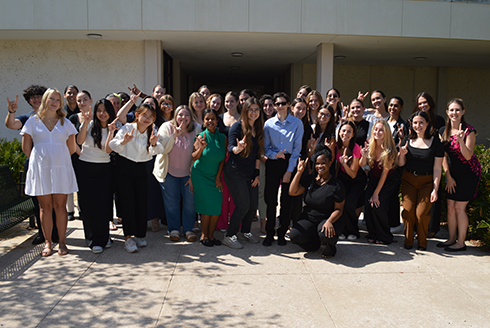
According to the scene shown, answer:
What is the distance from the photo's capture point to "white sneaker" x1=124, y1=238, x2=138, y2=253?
4.66 metres

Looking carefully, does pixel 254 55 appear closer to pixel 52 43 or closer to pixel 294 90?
pixel 294 90

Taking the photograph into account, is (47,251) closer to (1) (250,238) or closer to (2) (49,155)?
(2) (49,155)

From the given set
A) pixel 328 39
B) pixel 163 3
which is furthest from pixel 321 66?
pixel 163 3

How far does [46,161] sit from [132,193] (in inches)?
40.0

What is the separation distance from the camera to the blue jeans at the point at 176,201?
5.16m

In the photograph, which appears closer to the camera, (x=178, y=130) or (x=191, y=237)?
(x=178, y=130)

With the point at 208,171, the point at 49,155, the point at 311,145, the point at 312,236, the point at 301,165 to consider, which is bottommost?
the point at 312,236

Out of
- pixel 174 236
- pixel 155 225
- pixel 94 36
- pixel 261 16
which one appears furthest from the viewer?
pixel 94 36

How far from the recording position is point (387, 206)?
5078 millimetres

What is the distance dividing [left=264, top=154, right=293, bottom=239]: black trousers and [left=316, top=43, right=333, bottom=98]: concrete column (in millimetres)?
7405

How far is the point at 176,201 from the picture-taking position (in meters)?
5.22

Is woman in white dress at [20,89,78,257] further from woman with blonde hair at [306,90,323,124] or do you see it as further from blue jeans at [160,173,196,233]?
woman with blonde hair at [306,90,323,124]

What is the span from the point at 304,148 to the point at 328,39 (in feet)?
22.2

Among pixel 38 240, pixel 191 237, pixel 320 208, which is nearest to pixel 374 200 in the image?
pixel 320 208
